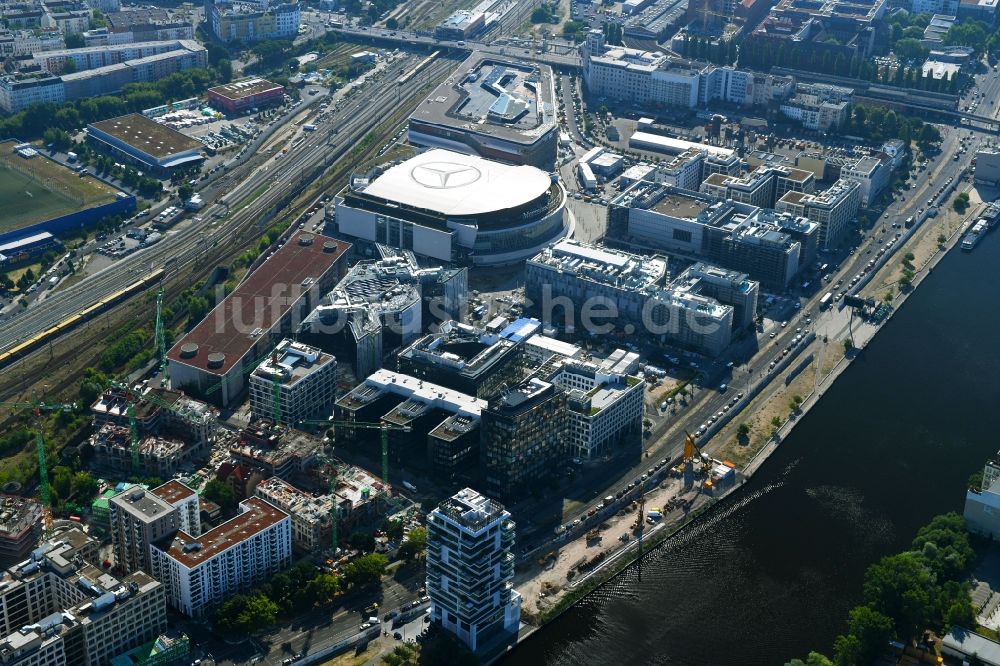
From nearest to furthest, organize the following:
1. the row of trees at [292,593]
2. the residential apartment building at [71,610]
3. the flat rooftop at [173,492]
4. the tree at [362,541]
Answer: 1. the residential apartment building at [71,610]
2. the row of trees at [292,593]
3. the flat rooftop at [173,492]
4. the tree at [362,541]

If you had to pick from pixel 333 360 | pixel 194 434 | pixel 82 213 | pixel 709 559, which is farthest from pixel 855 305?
pixel 82 213

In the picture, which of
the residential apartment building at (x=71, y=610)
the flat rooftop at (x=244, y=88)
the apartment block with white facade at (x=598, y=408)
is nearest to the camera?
the residential apartment building at (x=71, y=610)

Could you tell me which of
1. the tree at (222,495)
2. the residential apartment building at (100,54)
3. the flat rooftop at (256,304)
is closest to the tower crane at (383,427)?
the tree at (222,495)

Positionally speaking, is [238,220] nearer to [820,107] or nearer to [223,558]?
[223,558]

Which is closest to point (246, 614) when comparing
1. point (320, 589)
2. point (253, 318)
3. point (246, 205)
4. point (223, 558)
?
point (223, 558)

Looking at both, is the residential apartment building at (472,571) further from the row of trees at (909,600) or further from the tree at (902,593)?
the tree at (902,593)

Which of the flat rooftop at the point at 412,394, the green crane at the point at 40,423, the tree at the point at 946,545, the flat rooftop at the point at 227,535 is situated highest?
the flat rooftop at the point at 412,394

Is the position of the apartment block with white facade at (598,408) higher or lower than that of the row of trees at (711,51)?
lower
